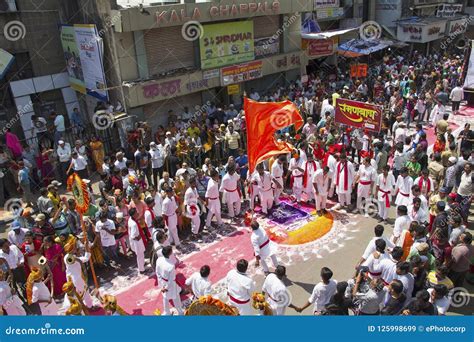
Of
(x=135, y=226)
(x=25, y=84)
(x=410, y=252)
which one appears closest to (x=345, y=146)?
(x=410, y=252)

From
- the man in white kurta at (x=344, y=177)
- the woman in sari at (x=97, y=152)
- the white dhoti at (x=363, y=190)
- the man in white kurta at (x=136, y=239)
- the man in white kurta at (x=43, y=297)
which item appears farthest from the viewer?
the woman in sari at (x=97, y=152)

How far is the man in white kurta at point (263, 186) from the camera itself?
1009 centimetres

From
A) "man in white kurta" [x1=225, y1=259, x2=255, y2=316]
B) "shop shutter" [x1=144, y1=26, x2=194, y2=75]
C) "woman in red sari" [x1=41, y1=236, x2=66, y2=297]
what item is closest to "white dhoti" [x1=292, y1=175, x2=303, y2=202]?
"man in white kurta" [x1=225, y1=259, x2=255, y2=316]

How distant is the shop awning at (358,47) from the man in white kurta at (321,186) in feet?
46.1

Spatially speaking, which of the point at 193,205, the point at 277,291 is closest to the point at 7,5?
the point at 193,205

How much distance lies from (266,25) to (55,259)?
14.7m

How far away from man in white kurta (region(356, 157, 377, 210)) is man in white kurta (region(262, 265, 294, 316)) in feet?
15.5

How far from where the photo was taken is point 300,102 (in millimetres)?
16641

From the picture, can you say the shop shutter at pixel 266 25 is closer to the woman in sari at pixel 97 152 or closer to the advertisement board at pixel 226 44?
the advertisement board at pixel 226 44

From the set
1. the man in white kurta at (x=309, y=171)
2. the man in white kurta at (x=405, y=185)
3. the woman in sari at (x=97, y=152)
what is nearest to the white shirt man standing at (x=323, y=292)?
the man in white kurta at (x=405, y=185)

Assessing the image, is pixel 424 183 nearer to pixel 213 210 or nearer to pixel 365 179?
pixel 365 179

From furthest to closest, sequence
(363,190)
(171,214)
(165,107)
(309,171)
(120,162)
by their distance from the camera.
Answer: (165,107)
(120,162)
(309,171)
(363,190)
(171,214)

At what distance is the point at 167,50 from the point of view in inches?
626

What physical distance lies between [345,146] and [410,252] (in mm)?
6028
